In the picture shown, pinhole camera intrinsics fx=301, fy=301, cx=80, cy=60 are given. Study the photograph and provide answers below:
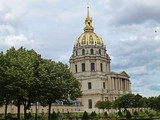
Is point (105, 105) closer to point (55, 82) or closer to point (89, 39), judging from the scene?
point (89, 39)

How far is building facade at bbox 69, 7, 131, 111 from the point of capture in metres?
128

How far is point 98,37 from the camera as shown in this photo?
14050 centimetres

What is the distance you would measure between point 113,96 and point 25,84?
285 feet

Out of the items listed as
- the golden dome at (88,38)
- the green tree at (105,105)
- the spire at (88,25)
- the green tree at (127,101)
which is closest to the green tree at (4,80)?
the green tree at (127,101)

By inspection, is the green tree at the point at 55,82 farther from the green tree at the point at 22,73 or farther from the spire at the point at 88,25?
the spire at the point at 88,25

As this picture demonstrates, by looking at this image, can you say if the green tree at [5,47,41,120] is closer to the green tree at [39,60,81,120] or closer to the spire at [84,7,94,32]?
the green tree at [39,60,81,120]

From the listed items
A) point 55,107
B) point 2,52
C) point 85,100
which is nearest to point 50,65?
point 2,52

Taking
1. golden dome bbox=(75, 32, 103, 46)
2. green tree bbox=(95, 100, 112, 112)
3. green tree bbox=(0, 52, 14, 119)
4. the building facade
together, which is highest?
golden dome bbox=(75, 32, 103, 46)

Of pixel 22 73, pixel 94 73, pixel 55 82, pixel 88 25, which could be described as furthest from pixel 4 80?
pixel 88 25

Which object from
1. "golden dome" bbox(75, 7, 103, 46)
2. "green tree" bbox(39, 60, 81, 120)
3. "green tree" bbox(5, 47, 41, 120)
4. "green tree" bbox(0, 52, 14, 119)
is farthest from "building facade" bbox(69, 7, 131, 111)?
"green tree" bbox(0, 52, 14, 119)

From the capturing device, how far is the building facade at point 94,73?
128 meters

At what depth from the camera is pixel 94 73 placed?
131750 millimetres

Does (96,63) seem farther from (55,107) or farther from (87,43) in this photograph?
(55,107)

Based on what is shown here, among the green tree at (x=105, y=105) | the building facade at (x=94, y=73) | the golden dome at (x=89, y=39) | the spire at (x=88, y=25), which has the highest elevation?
the spire at (x=88, y=25)
